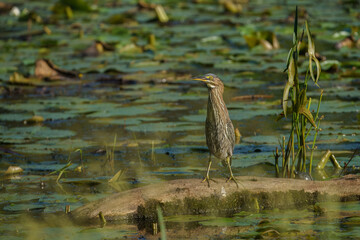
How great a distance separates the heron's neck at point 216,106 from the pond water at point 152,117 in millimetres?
730

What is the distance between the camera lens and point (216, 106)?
16.6 feet

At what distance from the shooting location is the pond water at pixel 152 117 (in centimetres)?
485

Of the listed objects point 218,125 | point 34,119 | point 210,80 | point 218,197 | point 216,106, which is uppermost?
point 210,80

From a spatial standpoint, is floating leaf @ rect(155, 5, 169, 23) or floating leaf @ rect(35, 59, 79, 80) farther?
floating leaf @ rect(155, 5, 169, 23)

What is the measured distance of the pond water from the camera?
191 inches

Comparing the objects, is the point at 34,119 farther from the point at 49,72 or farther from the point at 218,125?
the point at 218,125

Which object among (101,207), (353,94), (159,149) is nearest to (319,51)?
(353,94)

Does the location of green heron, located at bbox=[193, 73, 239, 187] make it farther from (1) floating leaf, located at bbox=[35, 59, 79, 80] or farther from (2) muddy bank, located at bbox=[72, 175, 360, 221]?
(1) floating leaf, located at bbox=[35, 59, 79, 80]

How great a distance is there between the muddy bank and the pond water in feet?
0.50

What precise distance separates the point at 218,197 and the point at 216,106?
660 millimetres

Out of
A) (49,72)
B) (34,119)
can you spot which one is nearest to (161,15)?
(49,72)

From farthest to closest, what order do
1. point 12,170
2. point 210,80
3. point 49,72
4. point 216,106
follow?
point 49,72, point 12,170, point 216,106, point 210,80

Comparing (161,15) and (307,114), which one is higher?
(307,114)

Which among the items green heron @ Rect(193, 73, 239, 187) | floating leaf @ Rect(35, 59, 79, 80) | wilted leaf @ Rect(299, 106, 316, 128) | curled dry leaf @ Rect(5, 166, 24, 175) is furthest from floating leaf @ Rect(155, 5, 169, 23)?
green heron @ Rect(193, 73, 239, 187)
